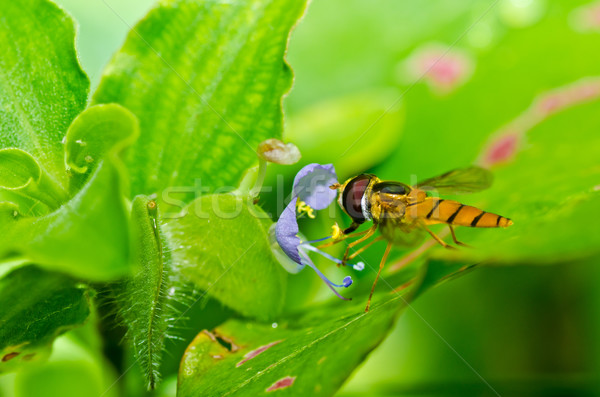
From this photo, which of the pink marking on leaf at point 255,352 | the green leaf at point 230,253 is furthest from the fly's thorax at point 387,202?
the pink marking on leaf at point 255,352

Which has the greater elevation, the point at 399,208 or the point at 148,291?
the point at 399,208

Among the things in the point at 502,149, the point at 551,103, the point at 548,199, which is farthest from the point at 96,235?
the point at 551,103

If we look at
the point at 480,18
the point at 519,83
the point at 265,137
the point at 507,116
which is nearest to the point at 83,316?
the point at 265,137

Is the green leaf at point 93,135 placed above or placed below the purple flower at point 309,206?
below

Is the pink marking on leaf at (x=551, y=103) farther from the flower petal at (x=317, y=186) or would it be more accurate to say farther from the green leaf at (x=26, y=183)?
the green leaf at (x=26, y=183)

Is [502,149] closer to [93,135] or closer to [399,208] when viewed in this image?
[399,208]

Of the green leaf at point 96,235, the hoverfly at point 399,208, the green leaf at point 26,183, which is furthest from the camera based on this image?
the hoverfly at point 399,208

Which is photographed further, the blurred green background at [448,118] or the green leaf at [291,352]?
the blurred green background at [448,118]
